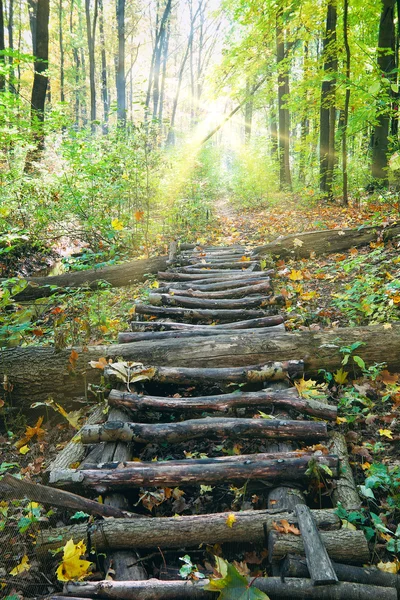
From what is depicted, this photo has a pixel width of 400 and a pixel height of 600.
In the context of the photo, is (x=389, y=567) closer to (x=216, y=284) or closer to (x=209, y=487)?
(x=209, y=487)

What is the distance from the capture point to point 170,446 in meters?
2.93

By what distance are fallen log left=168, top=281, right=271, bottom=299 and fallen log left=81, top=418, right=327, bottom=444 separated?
9.63 feet

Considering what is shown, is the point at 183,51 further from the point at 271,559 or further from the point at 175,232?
the point at 271,559

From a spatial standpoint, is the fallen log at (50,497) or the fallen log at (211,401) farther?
the fallen log at (211,401)

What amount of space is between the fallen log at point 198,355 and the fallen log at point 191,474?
1312mm

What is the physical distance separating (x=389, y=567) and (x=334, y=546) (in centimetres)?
26

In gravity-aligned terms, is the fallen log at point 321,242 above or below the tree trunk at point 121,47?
below

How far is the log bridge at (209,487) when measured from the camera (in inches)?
70.4

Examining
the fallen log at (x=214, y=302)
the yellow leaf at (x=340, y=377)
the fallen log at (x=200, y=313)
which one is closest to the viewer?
the yellow leaf at (x=340, y=377)

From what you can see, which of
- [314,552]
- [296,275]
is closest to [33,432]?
[314,552]

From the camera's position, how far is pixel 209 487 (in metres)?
2.51

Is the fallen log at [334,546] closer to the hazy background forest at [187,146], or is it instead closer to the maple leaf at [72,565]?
the maple leaf at [72,565]

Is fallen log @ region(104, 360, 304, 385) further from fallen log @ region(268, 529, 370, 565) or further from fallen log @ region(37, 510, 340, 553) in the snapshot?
fallen log @ region(268, 529, 370, 565)

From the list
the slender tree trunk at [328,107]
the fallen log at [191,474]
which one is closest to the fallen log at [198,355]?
the fallen log at [191,474]
